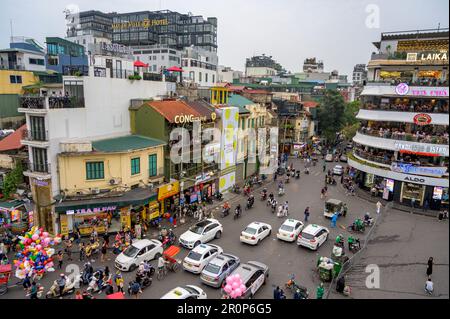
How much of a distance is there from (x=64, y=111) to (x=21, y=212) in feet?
30.6

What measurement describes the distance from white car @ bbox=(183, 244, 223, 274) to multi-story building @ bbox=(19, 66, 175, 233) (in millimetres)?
7977

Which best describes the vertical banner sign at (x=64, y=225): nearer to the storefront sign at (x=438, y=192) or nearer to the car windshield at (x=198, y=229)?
the car windshield at (x=198, y=229)

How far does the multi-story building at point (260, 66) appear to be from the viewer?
424ft

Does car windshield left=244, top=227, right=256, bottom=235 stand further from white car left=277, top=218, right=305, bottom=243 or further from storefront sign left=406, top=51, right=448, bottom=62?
storefront sign left=406, top=51, right=448, bottom=62

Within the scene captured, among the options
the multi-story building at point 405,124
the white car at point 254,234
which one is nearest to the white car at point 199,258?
the white car at point 254,234

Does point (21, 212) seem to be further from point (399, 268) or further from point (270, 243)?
point (399, 268)

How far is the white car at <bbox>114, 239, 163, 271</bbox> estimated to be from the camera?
73.2ft

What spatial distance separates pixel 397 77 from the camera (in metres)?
39.1

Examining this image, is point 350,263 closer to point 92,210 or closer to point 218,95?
point 92,210

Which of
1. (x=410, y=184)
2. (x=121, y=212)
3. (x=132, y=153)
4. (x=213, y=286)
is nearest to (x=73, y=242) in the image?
(x=121, y=212)

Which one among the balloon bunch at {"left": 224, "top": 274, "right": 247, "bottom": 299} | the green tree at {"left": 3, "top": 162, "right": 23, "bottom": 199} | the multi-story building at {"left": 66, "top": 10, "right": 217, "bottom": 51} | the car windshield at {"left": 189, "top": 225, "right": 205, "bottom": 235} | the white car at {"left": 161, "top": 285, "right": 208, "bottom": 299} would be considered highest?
the multi-story building at {"left": 66, "top": 10, "right": 217, "bottom": 51}

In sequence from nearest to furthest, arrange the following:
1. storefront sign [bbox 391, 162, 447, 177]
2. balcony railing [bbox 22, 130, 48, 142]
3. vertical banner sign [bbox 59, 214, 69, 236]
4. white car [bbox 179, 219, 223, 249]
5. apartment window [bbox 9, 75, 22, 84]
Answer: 1. balcony railing [bbox 22, 130, 48, 142]
2. white car [bbox 179, 219, 223, 249]
3. vertical banner sign [bbox 59, 214, 69, 236]
4. storefront sign [bbox 391, 162, 447, 177]
5. apartment window [bbox 9, 75, 22, 84]

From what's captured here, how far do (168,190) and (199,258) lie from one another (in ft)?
35.1

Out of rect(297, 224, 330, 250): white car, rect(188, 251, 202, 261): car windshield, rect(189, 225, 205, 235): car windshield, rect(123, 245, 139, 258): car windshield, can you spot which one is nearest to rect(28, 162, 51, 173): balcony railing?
rect(123, 245, 139, 258): car windshield
